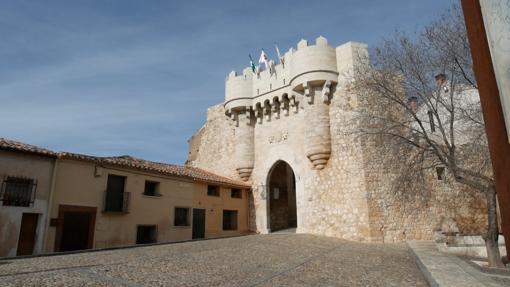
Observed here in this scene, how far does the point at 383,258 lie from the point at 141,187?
398 inches

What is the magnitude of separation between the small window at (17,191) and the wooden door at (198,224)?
7.40 metres

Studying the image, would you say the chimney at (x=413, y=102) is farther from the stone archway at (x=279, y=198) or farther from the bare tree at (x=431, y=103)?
the stone archway at (x=279, y=198)

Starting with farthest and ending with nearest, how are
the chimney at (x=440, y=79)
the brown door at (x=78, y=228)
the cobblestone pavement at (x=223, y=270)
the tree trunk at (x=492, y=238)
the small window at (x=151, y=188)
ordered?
the small window at (x=151, y=188), the brown door at (x=78, y=228), the chimney at (x=440, y=79), the tree trunk at (x=492, y=238), the cobblestone pavement at (x=223, y=270)

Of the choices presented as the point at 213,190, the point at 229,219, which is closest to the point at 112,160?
the point at 213,190

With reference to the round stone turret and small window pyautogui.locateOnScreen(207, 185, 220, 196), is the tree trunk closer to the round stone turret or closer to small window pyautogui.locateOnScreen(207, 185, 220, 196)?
the round stone turret

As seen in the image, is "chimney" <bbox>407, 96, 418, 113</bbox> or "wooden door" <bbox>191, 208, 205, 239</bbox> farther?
"wooden door" <bbox>191, 208, 205, 239</bbox>

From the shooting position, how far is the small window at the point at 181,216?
1601 centimetres

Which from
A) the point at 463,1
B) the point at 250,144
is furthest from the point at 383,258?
the point at 250,144

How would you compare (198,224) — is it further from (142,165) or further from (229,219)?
(142,165)

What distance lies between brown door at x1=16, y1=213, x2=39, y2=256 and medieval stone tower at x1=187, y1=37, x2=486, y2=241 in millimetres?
10572

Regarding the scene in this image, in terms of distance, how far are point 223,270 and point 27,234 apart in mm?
8250

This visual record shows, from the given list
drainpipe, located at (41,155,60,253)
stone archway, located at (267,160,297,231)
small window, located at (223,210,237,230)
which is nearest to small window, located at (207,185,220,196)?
small window, located at (223,210,237,230)

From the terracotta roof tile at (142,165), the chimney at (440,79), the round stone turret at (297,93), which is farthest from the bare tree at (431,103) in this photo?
the terracotta roof tile at (142,165)

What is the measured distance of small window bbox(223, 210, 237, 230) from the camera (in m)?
18.3
